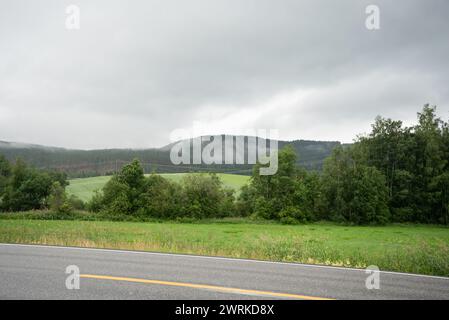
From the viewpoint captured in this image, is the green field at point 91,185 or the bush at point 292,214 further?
the green field at point 91,185

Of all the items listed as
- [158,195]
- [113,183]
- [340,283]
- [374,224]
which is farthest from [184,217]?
[340,283]

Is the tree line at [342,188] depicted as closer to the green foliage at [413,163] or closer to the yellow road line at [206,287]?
the green foliage at [413,163]

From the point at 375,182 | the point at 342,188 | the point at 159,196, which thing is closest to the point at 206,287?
the point at 159,196

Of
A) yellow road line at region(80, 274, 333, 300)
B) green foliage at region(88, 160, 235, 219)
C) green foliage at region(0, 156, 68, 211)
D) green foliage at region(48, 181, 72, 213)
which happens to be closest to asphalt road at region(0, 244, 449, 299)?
yellow road line at region(80, 274, 333, 300)

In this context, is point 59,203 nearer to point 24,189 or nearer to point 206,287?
point 24,189

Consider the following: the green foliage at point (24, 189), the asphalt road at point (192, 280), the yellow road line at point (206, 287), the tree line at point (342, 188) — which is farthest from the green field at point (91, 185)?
the yellow road line at point (206, 287)

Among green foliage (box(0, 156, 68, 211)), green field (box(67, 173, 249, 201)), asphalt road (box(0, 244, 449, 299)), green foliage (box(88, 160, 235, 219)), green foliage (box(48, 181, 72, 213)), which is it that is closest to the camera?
asphalt road (box(0, 244, 449, 299))

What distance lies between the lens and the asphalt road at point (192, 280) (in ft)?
19.7

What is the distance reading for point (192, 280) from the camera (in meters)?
6.96

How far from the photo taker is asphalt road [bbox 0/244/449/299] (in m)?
6.00

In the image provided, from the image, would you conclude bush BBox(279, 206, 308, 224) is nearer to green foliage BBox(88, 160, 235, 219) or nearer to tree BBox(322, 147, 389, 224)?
tree BBox(322, 147, 389, 224)

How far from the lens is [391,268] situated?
372 inches

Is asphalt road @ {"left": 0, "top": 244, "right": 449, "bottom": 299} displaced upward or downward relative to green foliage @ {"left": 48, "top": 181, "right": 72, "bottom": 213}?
upward

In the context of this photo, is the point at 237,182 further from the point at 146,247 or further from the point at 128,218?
the point at 146,247
